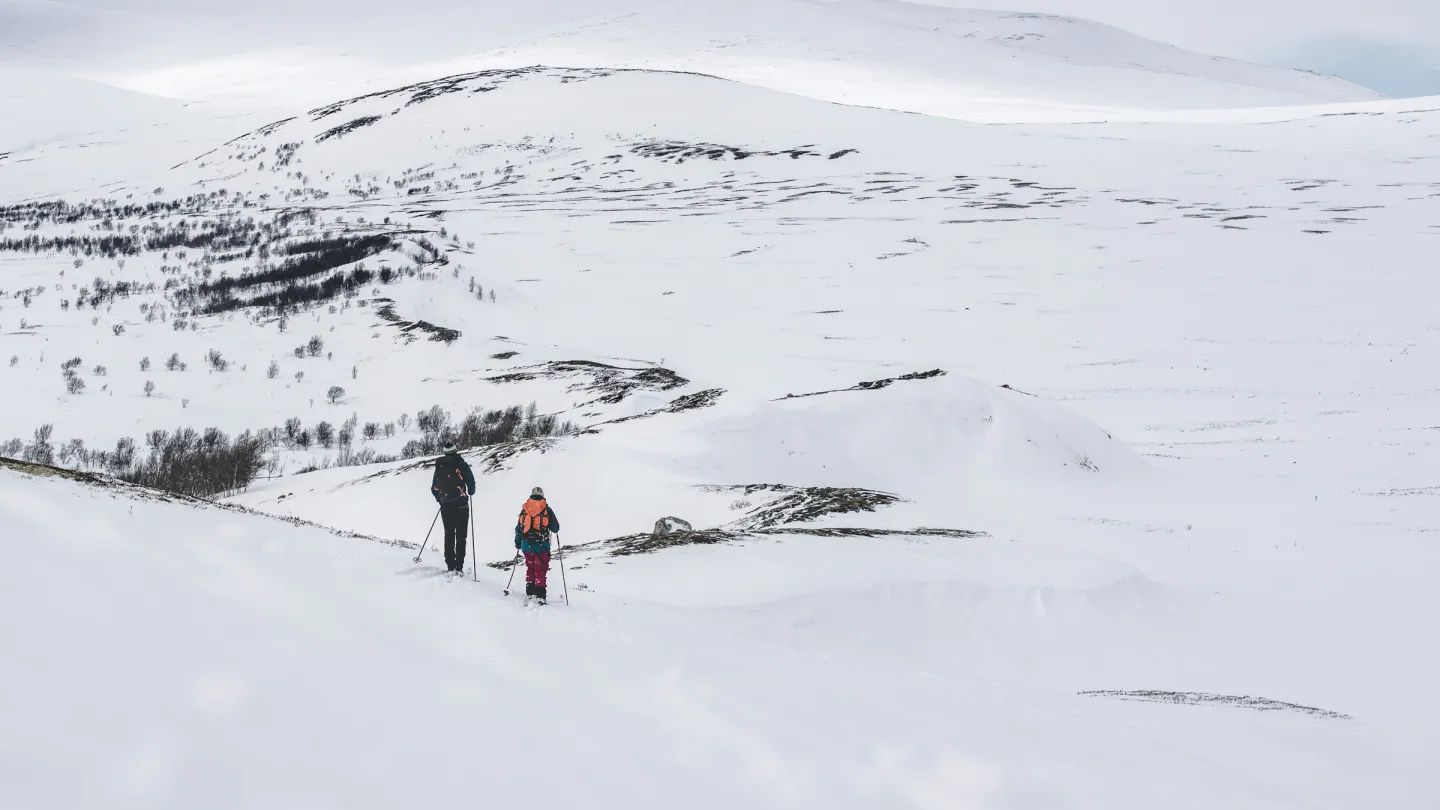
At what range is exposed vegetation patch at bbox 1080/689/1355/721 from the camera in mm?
11688

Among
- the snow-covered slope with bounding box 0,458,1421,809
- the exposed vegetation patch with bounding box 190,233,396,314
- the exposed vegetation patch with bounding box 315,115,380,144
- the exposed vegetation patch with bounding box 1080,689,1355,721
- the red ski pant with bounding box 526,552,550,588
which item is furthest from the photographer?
the exposed vegetation patch with bounding box 315,115,380,144

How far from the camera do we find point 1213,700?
11945 millimetres

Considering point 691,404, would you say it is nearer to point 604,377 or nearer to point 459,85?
point 604,377

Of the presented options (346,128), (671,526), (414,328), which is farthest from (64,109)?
(671,526)

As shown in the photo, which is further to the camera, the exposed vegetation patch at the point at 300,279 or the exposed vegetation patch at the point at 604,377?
the exposed vegetation patch at the point at 300,279

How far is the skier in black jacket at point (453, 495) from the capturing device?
1133 cm

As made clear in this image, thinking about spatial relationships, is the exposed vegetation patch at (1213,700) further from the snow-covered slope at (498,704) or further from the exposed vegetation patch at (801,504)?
the exposed vegetation patch at (801,504)

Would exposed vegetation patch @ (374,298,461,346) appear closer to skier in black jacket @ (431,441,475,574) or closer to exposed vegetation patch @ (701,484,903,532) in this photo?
exposed vegetation patch @ (701,484,903,532)

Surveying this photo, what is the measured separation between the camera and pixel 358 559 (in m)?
11.1

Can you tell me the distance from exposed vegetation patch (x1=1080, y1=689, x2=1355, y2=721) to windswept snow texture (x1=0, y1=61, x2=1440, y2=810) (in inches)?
8.0

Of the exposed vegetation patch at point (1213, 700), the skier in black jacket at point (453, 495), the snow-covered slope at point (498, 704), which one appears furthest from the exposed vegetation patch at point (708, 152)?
the snow-covered slope at point (498, 704)

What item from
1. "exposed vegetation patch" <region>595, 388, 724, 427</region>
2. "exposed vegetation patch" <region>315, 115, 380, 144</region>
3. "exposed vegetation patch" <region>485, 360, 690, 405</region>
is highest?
"exposed vegetation patch" <region>315, 115, 380, 144</region>

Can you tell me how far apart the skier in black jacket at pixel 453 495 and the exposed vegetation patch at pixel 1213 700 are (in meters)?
8.37

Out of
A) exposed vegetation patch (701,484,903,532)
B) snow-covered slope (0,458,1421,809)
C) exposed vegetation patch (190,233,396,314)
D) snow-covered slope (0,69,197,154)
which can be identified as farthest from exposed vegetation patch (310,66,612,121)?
snow-covered slope (0,458,1421,809)
